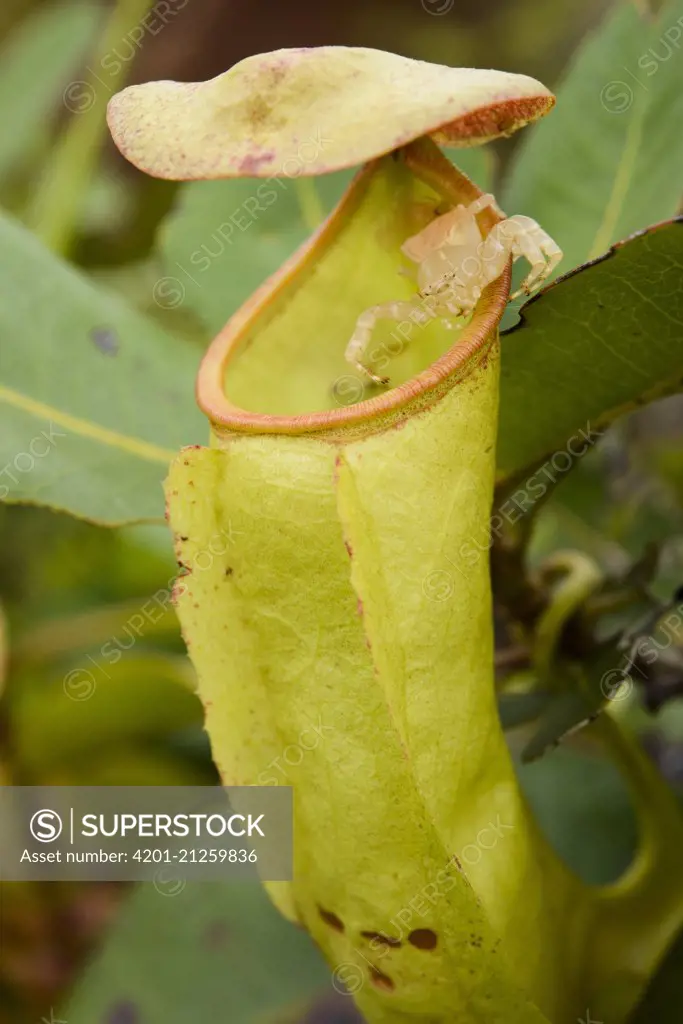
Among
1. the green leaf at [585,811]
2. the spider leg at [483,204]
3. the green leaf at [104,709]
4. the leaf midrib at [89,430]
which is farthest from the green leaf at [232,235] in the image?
the green leaf at [585,811]

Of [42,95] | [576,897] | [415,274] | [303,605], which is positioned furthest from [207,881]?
[42,95]

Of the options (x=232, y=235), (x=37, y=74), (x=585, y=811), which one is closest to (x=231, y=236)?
(x=232, y=235)

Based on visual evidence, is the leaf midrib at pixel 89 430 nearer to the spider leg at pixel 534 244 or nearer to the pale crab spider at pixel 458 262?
the pale crab spider at pixel 458 262

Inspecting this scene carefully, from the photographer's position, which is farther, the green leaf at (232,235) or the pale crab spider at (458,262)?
the green leaf at (232,235)

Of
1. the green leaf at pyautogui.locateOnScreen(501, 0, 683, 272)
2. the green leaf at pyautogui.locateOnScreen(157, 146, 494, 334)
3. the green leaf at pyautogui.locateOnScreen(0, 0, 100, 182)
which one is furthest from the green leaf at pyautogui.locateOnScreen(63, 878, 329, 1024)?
the green leaf at pyautogui.locateOnScreen(0, 0, 100, 182)

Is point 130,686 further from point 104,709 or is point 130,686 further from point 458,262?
point 458,262

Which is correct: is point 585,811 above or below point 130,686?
above

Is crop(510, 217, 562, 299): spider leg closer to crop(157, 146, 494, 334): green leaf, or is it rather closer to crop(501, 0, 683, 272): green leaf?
crop(501, 0, 683, 272): green leaf
